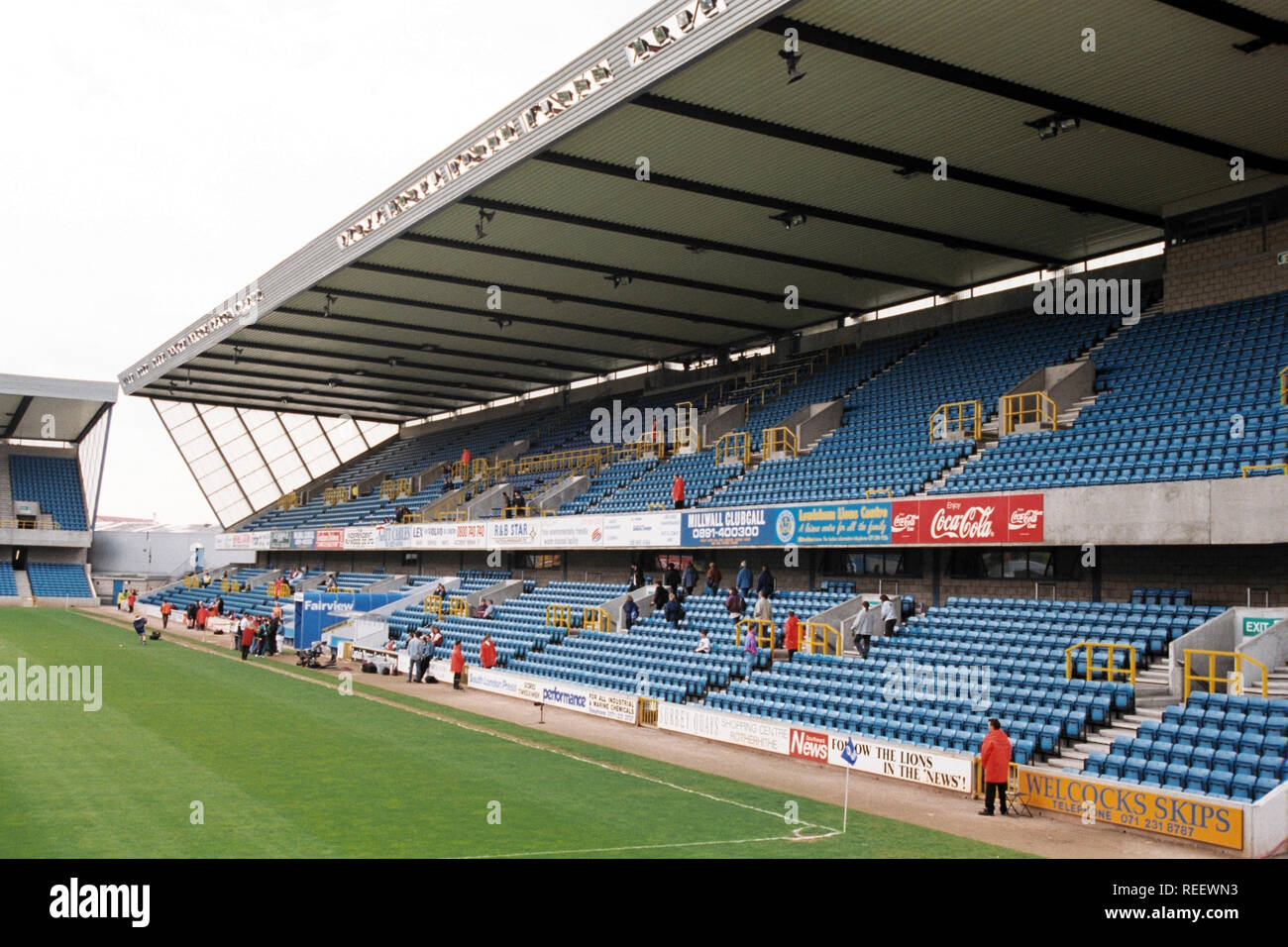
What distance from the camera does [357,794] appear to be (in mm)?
14422

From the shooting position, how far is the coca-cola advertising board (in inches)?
781

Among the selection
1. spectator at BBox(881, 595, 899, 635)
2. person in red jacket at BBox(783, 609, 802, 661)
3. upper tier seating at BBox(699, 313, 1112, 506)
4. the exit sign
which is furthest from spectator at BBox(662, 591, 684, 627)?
the exit sign

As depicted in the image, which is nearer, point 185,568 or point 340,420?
point 340,420

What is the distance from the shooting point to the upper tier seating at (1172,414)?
61.4ft

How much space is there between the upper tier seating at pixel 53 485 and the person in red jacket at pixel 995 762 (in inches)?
2465

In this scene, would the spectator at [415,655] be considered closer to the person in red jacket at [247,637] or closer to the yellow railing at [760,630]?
the person in red jacket at [247,637]

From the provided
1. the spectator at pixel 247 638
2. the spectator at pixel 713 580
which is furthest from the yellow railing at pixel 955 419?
the spectator at pixel 247 638

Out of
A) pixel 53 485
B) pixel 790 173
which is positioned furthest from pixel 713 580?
pixel 53 485

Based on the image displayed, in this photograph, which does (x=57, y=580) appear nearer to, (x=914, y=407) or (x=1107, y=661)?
(x=914, y=407)

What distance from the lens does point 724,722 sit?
20875 mm

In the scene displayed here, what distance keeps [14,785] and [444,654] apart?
18.4 metres

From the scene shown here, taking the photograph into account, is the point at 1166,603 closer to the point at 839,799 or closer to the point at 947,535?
the point at 947,535

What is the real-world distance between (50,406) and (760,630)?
164 ft
